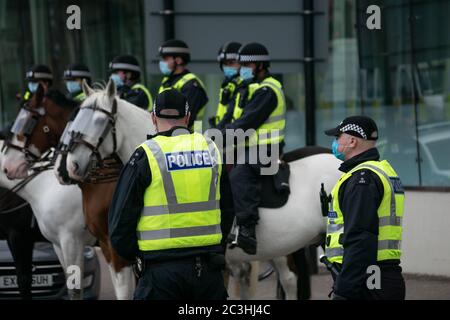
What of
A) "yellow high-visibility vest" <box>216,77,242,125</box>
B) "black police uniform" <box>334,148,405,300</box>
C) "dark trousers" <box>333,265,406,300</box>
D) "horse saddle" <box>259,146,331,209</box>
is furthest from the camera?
"yellow high-visibility vest" <box>216,77,242,125</box>

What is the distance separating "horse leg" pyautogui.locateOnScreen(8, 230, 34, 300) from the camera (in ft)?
35.6

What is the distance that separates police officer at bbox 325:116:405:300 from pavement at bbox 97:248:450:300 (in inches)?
195

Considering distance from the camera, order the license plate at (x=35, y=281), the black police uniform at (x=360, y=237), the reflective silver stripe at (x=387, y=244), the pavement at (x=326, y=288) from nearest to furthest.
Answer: the black police uniform at (x=360, y=237)
the reflective silver stripe at (x=387, y=244)
the license plate at (x=35, y=281)
the pavement at (x=326, y=288)

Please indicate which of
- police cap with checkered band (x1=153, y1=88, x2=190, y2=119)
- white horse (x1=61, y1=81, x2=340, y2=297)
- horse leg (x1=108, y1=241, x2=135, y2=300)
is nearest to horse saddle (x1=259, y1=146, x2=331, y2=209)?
white horse (x1=61, y1=81, x2=340, y2=297)

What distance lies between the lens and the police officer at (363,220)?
633 cm

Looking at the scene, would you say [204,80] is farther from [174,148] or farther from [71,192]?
[174,148]

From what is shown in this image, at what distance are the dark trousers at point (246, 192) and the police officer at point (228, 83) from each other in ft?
2.06

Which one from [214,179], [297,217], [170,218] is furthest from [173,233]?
[297,217]

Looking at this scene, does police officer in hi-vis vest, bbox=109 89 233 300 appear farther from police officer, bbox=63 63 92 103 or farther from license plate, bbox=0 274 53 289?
police officer, bbox=63 63 92 103

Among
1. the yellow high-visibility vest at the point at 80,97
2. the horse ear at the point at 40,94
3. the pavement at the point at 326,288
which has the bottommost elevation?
the pavement at the point at 326,288

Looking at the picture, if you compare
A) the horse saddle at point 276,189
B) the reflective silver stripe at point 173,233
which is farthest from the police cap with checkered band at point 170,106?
the horse saddle at point 276,189

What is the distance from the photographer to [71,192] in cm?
1055

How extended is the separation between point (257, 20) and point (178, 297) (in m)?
6.31

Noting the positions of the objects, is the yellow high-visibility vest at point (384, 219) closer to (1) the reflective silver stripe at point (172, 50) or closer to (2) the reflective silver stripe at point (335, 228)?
(2) the reflective silver stripe at point (335, 228)
